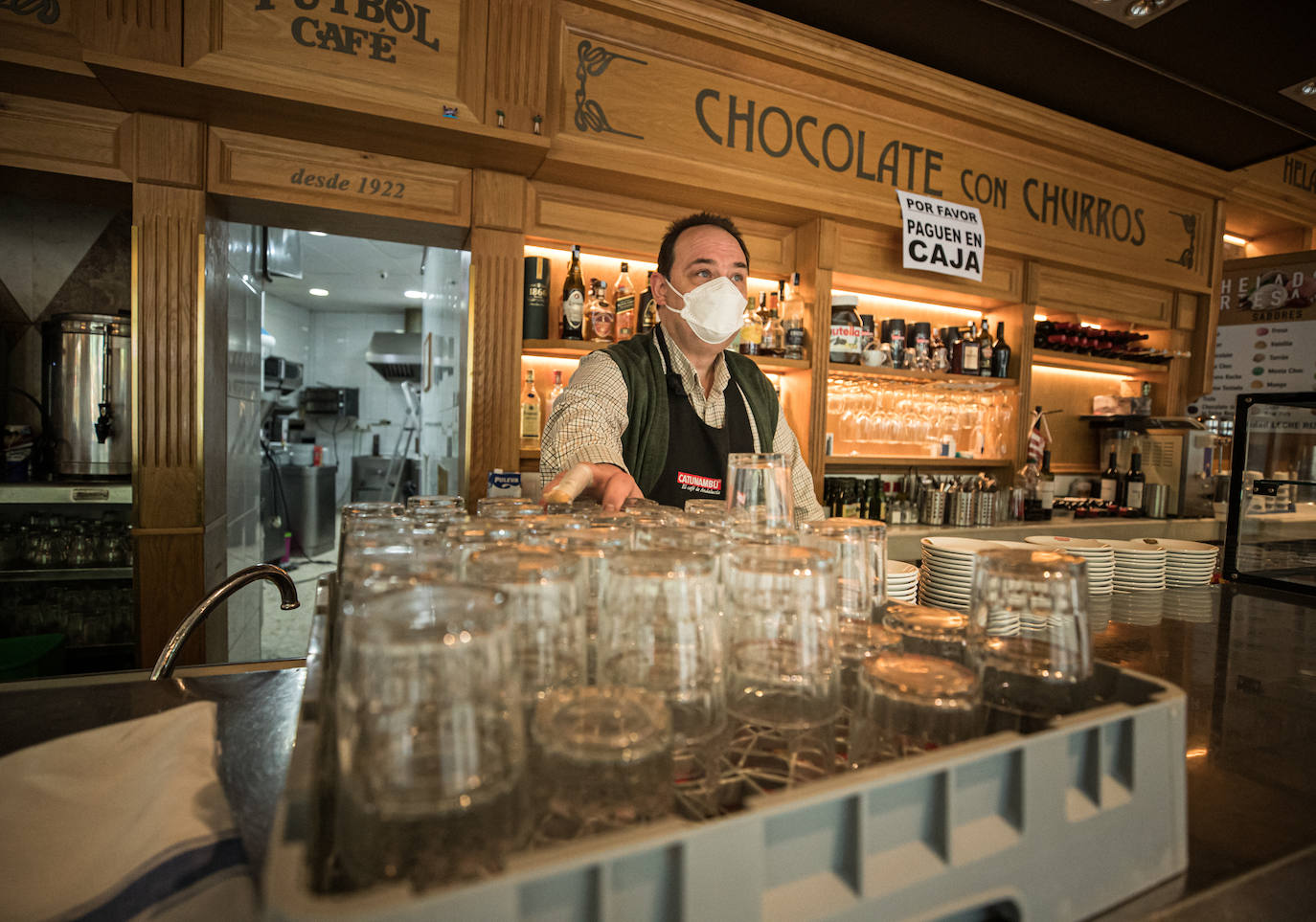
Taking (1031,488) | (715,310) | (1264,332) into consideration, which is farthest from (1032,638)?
(1264,332)

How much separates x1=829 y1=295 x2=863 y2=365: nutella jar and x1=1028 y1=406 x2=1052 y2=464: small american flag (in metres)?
1.24

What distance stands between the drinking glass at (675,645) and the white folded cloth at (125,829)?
301mm

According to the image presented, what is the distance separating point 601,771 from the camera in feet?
1.43

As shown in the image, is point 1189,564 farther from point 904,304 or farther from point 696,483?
point 904,304

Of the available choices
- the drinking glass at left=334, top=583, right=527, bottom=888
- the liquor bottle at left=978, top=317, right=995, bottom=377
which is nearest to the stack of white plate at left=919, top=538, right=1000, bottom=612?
the drinking glass at left=334, top=583, right=527, bottom=888

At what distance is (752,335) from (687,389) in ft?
3.46

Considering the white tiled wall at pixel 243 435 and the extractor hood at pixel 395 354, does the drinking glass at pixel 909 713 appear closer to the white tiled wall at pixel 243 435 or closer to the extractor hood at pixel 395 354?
the white tiled wall at pixel 243 435

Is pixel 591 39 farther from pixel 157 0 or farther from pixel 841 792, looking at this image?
pixel 841 792

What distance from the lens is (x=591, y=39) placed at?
2455mm

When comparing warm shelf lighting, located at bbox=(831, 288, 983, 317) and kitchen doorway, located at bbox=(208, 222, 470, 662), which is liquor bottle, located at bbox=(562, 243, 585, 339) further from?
warm shelf lighting, located at bbox=(831, 288, 983, 317)

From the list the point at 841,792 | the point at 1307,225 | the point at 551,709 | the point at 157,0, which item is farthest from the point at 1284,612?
the point at 1307,225

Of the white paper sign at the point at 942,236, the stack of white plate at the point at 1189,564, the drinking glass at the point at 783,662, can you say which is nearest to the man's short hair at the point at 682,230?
the stack of white plate at the point at 1189,564

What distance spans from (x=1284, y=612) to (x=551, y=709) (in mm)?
1649

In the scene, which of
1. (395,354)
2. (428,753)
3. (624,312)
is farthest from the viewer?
(395,354)
